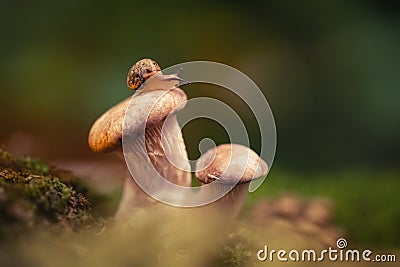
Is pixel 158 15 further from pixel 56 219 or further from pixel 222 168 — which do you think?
pixel 56 219

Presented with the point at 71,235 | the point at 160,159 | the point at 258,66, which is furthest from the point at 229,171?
the point at 258,66

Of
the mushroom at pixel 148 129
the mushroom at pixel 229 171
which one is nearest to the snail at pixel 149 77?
the mushroom at pixel 148 129

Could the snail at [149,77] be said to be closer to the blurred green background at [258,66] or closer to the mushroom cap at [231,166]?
the mushroom cap at [231,166]

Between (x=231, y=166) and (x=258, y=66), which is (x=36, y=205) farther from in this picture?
(x=258, y=66)

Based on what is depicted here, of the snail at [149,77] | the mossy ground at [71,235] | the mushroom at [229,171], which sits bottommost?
the mossy ground at [71,235]

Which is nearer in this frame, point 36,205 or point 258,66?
point 36,205

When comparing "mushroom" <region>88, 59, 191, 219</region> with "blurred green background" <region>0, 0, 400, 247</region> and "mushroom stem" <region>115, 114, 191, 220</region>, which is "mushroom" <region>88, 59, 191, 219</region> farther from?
"blurred green background" <region>0, 0, 400, 247</region>
